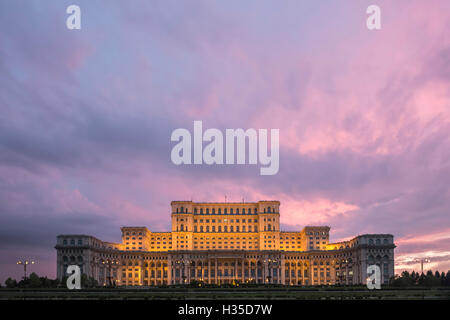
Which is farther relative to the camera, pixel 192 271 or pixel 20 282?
pixel 192 271

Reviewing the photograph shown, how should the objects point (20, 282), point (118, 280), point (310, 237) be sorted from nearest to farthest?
point (20, 282), point (118, 280), point (310, 237)

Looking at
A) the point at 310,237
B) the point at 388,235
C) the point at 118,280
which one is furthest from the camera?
the point at 310,237
